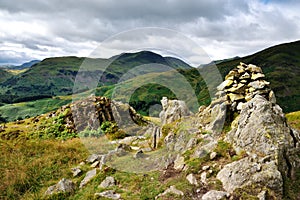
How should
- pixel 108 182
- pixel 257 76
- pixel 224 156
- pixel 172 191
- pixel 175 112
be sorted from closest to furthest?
pixel 172 191 → pixel 224 156 → pixel 108 182 → pixel 257 76 → pixel 175 112

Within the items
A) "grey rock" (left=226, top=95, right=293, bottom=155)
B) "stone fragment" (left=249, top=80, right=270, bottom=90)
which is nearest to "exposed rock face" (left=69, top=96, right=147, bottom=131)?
"stone fragment" (left=249, top=80, right=270, bottom=90)

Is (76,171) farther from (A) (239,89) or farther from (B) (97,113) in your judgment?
(B) (97,113)

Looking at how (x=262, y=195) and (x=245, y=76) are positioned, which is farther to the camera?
(x=245, y=76)

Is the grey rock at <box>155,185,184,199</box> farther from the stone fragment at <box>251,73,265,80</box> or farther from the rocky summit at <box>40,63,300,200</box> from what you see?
the stone fragment at <box>251,73,265,80</box>

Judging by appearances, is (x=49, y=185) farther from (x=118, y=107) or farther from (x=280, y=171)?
(x=118, y=107)

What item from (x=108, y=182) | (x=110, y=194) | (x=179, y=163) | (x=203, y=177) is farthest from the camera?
(x=179, y=163)

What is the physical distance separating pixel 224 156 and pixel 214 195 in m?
3.26

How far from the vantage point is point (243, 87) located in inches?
745

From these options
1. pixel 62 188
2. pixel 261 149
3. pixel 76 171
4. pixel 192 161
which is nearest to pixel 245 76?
pixel 261 149

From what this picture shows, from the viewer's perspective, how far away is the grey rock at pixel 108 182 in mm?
13828

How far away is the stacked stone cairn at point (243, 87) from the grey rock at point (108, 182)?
10065 millimetres

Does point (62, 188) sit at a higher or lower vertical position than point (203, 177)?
lower

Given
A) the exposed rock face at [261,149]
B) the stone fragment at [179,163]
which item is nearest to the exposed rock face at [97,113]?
the stone fragment at [179,163]

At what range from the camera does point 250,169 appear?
38.6 feet
